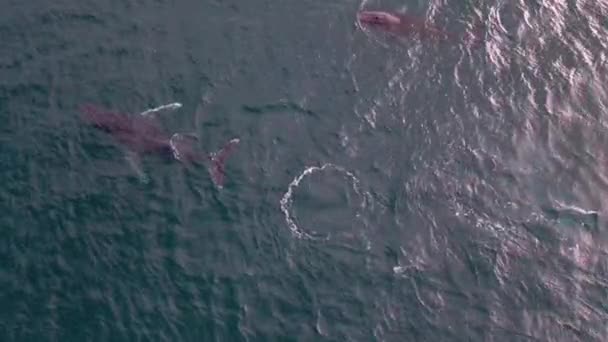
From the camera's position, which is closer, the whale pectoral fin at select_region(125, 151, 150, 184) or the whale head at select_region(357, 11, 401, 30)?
the whale pectoral fin at select_region(125, 151, 150, 184)

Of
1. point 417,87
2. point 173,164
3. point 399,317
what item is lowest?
point 399,317

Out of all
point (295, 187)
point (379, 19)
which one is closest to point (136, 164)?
point (295, 187)

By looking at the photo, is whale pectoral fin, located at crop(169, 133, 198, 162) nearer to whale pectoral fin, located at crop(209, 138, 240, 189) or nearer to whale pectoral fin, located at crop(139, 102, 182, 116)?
whale pectoral fin, located at crop(209, 138, 240, 189)

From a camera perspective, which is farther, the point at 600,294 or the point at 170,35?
the point at 170,35

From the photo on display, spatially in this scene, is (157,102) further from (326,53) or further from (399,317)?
(399,317)

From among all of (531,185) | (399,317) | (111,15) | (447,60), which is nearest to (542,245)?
(531,185)

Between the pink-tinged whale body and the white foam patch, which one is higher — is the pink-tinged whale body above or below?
above

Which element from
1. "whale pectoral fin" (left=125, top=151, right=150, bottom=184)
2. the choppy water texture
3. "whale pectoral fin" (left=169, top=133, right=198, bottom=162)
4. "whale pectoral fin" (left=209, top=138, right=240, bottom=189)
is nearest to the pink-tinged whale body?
the choppy water texture
